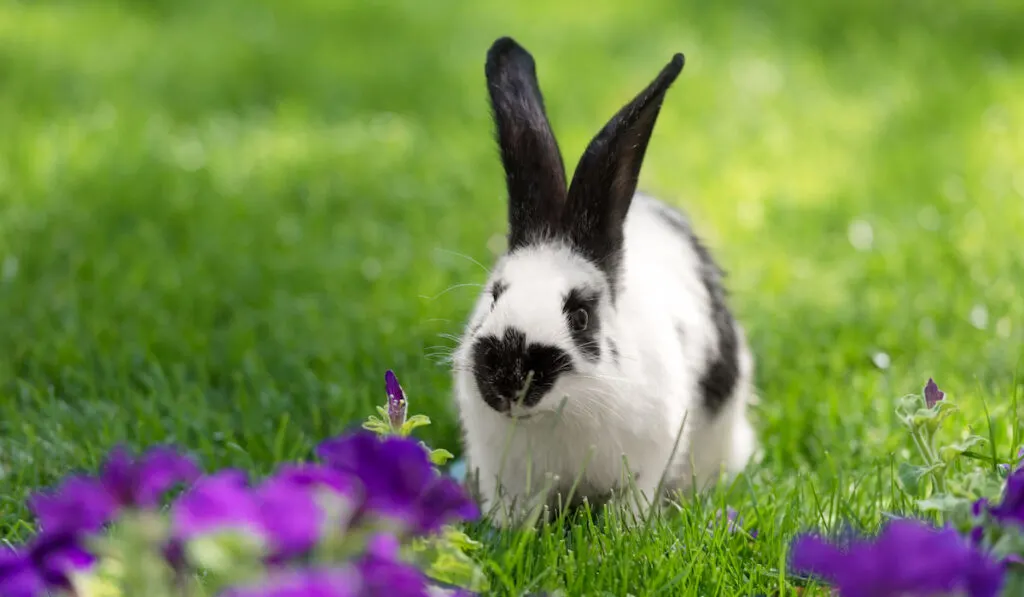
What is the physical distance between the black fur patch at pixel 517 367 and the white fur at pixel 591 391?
0.02 metres

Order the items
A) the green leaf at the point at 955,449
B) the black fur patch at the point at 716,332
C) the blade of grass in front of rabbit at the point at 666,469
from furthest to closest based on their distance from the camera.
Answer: the black fur patch at the point at 716,332, the blade of grass in front of rabbit at the point at 666,469, the green leaf at the point at 955,449

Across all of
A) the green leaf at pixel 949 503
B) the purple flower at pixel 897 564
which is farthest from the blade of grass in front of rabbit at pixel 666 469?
the purple flower at pixel 897 564

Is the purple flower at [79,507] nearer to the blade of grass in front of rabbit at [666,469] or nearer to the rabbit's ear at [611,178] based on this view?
the blade of grass in front of rabbit at [666,469]

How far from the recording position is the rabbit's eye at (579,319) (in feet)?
9.23

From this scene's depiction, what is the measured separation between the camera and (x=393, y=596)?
158 cm

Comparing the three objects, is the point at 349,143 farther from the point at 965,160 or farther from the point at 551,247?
the point at 551,247

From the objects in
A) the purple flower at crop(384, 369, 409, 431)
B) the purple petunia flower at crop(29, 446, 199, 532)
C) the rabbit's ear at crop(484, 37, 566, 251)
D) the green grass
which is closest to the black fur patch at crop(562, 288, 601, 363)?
the rabbit's ear at crop(484, 37, 566, 251)

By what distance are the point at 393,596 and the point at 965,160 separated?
5468 millimetres

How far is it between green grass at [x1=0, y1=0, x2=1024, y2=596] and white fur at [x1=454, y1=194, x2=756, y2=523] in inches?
8.0

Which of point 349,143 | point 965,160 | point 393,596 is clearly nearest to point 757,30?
point 965,160

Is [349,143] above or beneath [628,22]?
beneath

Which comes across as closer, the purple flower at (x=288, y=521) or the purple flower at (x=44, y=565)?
the purple flower at (x=288, y=521)

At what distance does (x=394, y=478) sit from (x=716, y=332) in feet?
Answer: 6.54

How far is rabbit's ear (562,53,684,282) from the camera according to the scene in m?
2.85
